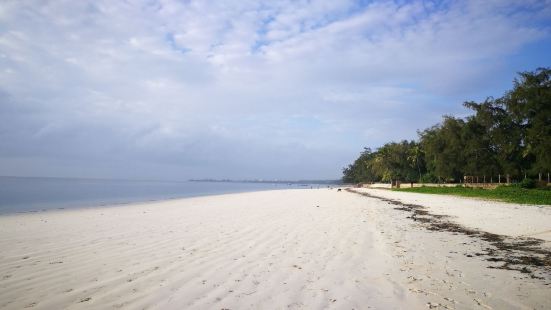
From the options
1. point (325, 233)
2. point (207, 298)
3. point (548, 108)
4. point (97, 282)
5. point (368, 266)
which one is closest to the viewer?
point (207, 298)

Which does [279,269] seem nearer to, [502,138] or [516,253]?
[516,253]

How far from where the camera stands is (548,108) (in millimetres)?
37062

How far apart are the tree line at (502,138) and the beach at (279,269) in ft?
116

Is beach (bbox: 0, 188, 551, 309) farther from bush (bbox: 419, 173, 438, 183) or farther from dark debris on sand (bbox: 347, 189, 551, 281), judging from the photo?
bush (bbox: 419, 173, 438, 183)

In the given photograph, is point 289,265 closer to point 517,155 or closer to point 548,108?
point 548,108

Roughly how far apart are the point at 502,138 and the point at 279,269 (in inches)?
2014

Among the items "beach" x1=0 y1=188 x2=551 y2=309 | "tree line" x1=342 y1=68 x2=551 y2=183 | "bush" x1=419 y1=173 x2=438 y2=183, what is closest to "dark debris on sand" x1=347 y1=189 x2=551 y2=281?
"beach" x1=0 y1=188 x2=551 y2=309

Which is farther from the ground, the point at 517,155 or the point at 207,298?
the point at 517,155

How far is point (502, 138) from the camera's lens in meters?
45.9

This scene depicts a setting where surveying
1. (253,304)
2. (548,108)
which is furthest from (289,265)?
(548,108)

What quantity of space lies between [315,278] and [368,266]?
4.45 feet

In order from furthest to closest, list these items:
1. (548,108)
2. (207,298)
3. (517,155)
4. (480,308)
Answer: (517,155) < (548,108) < (207,298) < (480,308)

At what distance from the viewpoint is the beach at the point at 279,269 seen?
14.9 feet

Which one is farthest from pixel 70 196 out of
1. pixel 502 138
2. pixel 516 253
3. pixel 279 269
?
pixel 502 138
